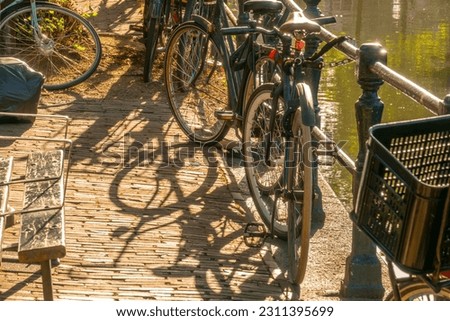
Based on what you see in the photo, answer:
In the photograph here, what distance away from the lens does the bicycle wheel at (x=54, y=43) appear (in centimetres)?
927

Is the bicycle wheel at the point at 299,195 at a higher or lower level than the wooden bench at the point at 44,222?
lower

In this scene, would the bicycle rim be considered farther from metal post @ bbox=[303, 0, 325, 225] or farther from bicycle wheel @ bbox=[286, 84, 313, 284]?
metal post @ bbox=[303, 0, 325, 225]

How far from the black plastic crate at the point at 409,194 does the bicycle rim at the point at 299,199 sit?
4.67 ft

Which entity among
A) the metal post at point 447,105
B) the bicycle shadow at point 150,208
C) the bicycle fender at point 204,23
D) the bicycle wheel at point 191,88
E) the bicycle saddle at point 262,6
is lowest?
the bicycle shadow at point 150,208

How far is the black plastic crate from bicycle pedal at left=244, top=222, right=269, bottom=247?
220 cm

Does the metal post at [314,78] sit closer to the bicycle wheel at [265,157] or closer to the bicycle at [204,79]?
the bicycle wheel at [265,157]

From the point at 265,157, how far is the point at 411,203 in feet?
9.23

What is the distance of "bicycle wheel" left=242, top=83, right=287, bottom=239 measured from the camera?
19.2 ft

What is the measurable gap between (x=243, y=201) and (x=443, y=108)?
2.70 meters

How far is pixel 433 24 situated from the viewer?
13.6m

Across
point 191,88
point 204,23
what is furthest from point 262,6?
point 191,88

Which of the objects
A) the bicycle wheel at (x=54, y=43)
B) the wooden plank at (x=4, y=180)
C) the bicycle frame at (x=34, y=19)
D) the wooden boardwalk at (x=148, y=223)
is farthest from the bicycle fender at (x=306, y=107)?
the bicycle frame at (x=34, y=19)
